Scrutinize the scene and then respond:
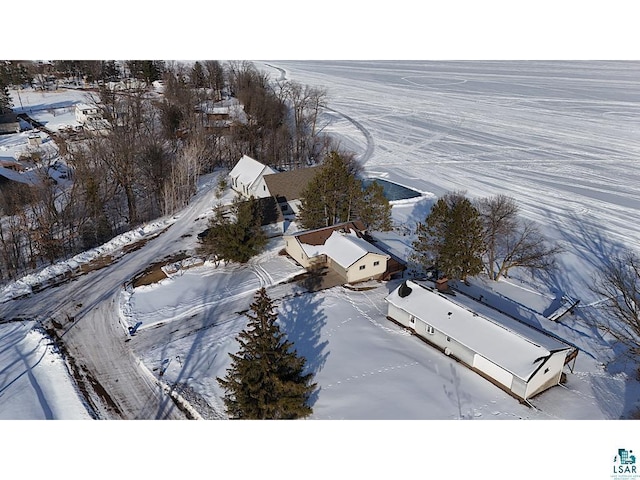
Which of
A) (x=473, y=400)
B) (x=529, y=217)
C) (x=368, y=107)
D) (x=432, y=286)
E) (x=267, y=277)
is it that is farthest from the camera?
(x=368, y=107)

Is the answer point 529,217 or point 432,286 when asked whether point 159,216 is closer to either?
point 432,286

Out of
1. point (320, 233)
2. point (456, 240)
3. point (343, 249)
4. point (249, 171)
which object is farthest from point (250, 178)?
point (456, 240)

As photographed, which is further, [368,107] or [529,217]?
[368,107]

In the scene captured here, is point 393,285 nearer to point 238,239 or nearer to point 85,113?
point 238,239

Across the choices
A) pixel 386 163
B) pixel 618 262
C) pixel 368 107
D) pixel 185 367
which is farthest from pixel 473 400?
pixel 368 107

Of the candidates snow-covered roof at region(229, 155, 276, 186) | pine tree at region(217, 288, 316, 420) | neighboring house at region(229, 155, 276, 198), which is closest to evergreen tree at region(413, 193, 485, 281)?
pine tree at region(217, 288, 316, 420)

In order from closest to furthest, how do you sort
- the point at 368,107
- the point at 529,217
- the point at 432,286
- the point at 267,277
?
the point at 432,286 < the point at 267,277 < the point at 529,217 < the point at 368,107
